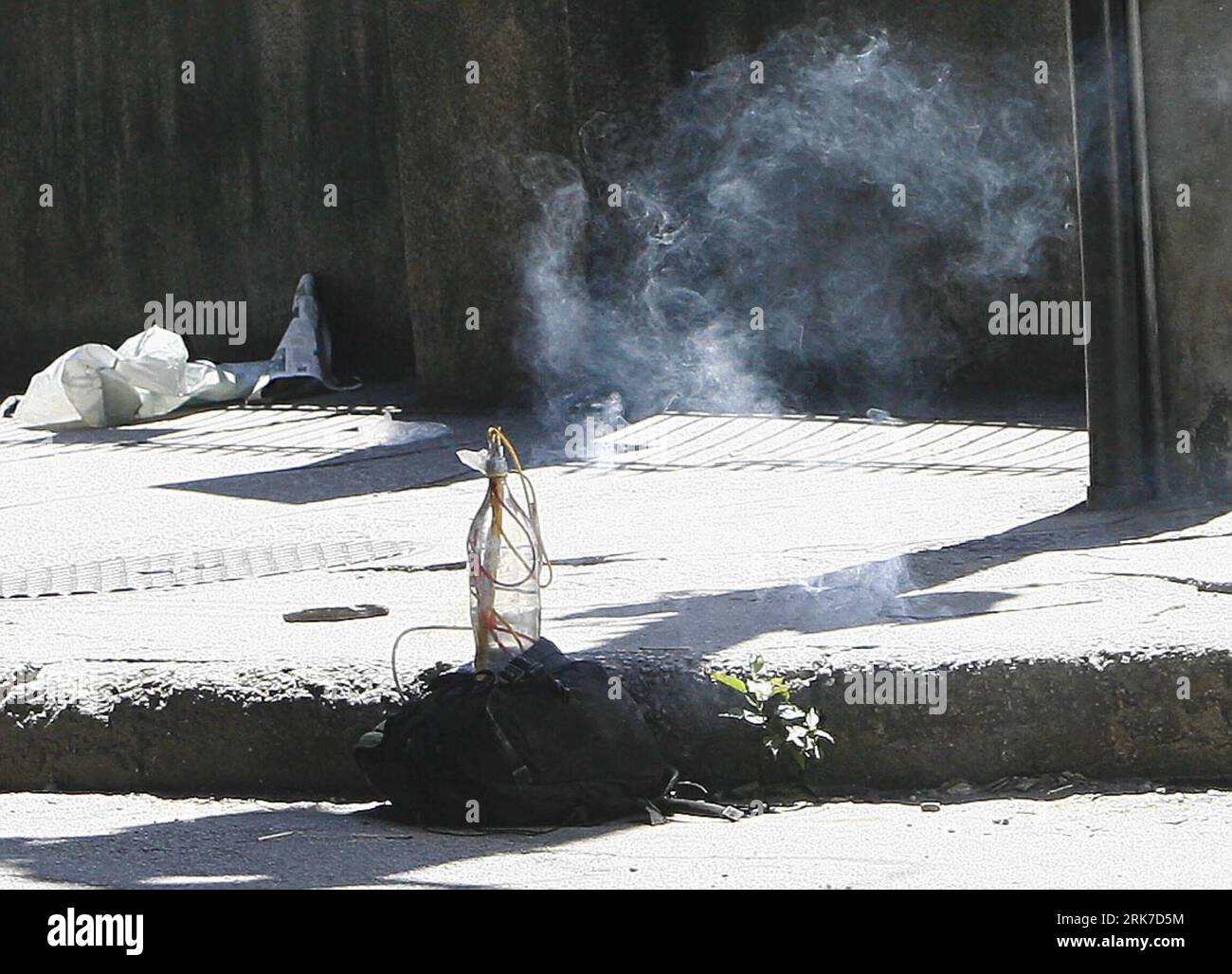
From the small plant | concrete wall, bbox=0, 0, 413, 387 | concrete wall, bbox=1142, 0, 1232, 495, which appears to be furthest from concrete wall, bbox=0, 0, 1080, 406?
the small plant

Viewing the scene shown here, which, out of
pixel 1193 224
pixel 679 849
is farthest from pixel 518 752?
pixel 1193 224

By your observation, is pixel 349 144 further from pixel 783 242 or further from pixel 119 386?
pixel 783 242

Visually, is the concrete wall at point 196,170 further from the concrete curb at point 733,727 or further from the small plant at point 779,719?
the small plant at point 779,719

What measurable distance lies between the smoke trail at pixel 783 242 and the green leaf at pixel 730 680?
5203mm

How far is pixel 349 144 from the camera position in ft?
37.2

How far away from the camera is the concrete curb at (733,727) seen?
4344 mm

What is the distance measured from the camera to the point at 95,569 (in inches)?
249

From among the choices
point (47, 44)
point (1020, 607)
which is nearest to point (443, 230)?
point (47, 44)

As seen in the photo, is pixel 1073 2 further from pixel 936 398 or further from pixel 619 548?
pixel 936 398

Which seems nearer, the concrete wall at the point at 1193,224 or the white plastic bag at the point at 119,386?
the concrete wall at the point at 1193,224

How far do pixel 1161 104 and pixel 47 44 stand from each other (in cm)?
771

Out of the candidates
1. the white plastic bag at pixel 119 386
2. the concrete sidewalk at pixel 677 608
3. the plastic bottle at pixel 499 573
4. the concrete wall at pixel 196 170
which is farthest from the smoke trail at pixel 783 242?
the plastic bottle at pixel 499 573

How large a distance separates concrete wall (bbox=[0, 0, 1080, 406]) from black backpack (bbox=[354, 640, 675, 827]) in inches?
219

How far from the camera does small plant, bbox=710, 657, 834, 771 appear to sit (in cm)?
440
